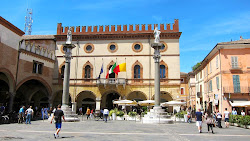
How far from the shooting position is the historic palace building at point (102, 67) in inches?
1175

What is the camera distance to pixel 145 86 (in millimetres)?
30031

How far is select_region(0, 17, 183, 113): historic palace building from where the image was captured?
29.8 meters

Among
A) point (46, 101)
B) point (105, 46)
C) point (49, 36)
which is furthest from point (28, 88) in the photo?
point (105, 46)

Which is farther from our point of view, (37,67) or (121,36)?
(121,36)

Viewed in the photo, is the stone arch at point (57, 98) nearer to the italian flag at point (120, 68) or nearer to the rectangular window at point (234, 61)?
the italian flag at point (120, 68)

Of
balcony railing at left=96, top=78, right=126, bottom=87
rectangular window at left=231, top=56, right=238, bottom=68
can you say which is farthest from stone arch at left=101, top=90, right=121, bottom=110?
rectangular window at left=231, top=56, right=238, bottom=68

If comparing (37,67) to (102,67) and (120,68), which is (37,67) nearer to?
(102,67)

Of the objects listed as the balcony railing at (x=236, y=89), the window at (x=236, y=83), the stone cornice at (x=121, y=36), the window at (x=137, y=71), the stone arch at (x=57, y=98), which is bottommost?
the stone arch at (x=57, y=98)

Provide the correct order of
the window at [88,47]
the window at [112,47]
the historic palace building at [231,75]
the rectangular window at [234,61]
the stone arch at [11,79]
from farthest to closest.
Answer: the window at [88,47] < the window at [112,47] < the rectangular window at [234,61] < the historic palace building at [231,75] < the stone arch at [11,79]

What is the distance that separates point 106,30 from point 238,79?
1790cm

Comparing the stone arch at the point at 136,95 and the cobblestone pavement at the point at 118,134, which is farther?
the stone arch at the point at 136,95

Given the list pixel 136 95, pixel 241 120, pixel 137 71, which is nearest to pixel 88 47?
pixel 137 71

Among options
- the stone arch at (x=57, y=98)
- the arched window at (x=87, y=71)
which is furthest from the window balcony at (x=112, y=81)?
the stone arch at (x=57, y=98)

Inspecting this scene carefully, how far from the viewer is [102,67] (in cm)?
2880
